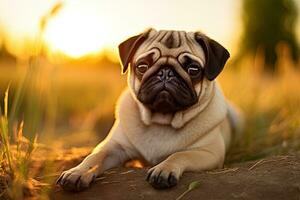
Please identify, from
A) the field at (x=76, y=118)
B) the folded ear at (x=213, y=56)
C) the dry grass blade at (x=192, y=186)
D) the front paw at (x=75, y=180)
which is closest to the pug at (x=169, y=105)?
the folded ear at (x=213, y=56)

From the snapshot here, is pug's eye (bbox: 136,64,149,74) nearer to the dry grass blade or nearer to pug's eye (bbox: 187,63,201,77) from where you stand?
pug's eye (bbox: 187,63,201,77)

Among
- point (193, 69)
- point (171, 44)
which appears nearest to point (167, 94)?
point (193, 69)

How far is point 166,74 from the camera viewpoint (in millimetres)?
3506

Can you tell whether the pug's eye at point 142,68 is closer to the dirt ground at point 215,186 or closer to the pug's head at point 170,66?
the pug's head at point 170,66

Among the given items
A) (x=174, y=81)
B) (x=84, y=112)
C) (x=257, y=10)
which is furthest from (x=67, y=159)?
(x=257, y=10)

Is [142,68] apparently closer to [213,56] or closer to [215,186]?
[213,56]

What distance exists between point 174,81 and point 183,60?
0.18 meters

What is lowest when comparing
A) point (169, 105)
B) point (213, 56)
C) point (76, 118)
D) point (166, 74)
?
point (76, 118)

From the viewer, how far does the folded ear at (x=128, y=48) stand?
149 inches

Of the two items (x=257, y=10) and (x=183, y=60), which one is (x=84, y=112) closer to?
(x=183, y=60)

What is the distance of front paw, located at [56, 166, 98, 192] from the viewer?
3.01 m

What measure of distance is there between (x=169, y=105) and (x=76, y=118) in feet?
17.8

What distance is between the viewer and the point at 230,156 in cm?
464

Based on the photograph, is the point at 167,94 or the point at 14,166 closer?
the point at 14,166
